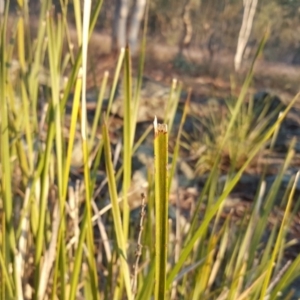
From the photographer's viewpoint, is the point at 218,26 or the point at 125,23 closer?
the point at 125,23

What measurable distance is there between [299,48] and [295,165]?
8242 mm

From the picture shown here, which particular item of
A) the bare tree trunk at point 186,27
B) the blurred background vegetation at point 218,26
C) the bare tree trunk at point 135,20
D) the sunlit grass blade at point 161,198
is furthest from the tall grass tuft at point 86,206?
the blurred background vegetation at point 218,26

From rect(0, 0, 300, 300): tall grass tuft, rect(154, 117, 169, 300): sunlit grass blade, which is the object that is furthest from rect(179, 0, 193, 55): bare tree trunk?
rect(154, 117, 169, 300): sunlit grass blade

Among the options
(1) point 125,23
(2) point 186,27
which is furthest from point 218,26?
(1) point 125,23

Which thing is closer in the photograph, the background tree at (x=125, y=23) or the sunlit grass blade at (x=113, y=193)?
the sunlit grass blade at (x=113, y=193)

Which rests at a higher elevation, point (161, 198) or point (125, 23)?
point (161, 198)

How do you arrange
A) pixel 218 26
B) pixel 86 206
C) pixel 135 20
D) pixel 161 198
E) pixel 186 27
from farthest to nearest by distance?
1. pixel 218 26
2. pixel 186 27
3. pixel 135 20
4. pixel 86 206
5. pixel 161 198

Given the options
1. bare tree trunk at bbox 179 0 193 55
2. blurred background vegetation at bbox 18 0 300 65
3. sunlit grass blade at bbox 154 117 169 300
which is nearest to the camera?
sunlit grass blade at bbox 154 117 169 300

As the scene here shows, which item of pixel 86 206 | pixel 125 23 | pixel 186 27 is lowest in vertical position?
pixel 186 27

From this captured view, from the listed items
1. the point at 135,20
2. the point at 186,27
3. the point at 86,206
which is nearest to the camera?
the point at 86,206

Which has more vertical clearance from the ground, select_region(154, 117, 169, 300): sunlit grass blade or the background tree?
select_region(154, 117, 169, 300): sunlit grass blade

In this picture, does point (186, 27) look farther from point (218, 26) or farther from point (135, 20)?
point (135, 20)

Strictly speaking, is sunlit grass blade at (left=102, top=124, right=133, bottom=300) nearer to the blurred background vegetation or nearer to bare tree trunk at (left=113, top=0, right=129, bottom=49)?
bare tree trunk at (left=113, top=0, right=129, bottom=49)

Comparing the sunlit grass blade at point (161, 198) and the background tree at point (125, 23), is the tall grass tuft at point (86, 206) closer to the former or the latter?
the sunlit grass blade at point (161, 198)
